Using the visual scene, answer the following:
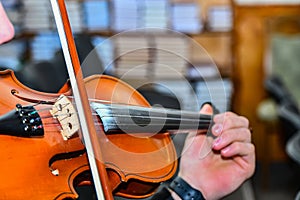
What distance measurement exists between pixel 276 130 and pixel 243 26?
2.20ft

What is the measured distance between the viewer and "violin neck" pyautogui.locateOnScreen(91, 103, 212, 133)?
670 mm

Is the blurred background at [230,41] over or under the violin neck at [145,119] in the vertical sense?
under

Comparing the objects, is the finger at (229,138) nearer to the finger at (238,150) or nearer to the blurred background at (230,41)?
the finger at (238,150)

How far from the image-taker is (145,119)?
696mm

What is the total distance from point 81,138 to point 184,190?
25cm

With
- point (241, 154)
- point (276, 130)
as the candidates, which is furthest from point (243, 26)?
point (241, 154)

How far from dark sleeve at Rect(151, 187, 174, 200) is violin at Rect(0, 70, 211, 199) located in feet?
0.12

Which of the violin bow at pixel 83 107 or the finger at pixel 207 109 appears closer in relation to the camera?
the violin bow at pixel 83 107

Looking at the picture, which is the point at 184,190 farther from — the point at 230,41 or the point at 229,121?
the point at 230,41

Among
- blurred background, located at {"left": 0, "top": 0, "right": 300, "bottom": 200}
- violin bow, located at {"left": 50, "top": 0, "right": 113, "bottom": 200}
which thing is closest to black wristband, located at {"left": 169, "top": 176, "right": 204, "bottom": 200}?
violin bow, located at {"left": 50, "top": 0, "right": 113, "bottom": 200}

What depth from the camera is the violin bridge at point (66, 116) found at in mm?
638

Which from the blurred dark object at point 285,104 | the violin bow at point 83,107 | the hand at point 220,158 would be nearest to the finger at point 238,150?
the hand at point 220,158

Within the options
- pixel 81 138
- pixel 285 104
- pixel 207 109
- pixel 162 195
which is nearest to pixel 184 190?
pixel 162 195

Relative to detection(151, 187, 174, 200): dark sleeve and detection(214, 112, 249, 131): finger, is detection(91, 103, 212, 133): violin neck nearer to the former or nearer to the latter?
detection(214, 112, 249, 131): finger
